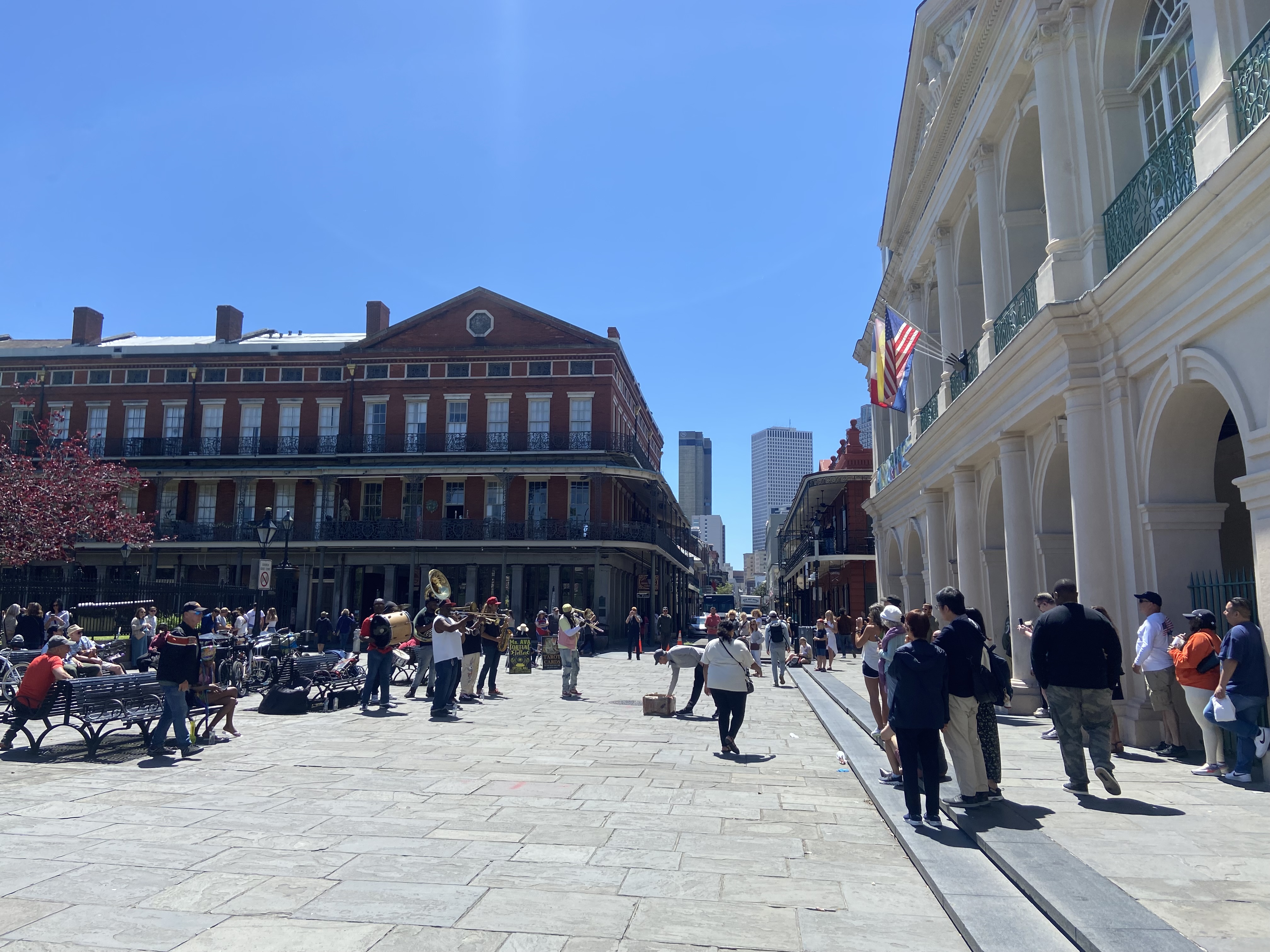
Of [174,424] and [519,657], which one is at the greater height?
[174,424]

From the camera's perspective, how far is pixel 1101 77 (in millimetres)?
11305

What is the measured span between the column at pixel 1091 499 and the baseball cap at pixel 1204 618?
7.16ft

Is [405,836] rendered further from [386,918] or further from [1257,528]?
[1257,528]

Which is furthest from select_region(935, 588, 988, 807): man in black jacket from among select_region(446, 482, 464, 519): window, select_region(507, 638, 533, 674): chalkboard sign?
select_region(446, 482, 464, 519): window

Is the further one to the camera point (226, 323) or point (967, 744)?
point (226, 323)

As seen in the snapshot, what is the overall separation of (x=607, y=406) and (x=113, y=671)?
28807 millimetres

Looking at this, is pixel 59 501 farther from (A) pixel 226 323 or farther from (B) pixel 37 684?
(B) pixel 37 684

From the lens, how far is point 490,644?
1603 centimetres

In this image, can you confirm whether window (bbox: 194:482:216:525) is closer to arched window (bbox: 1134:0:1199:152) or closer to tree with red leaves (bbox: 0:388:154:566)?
tree with red leaves (bbox: 0:388:154:566)

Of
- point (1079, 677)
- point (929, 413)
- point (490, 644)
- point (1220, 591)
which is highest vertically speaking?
point (929, 413)

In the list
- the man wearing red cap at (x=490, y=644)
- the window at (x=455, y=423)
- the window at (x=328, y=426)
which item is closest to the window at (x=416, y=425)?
the window at (x=455, y=423)

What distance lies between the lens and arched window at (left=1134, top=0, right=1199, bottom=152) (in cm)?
998

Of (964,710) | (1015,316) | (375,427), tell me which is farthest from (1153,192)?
(375,427)

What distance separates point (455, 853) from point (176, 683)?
518 centimetres
